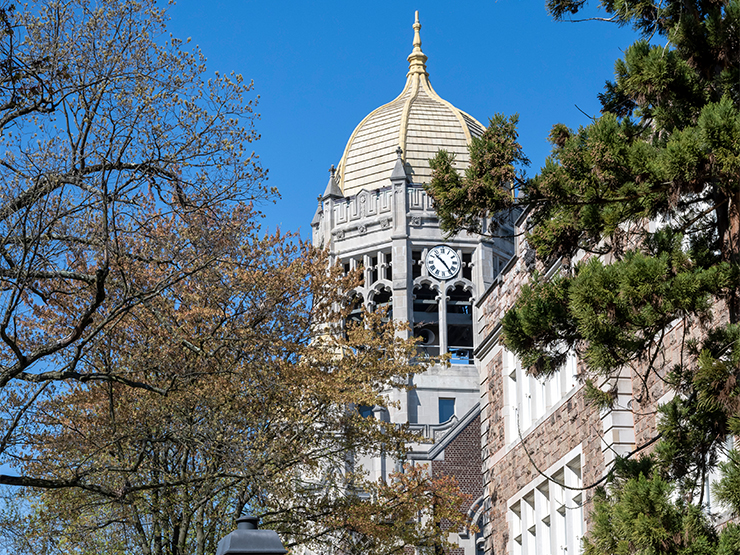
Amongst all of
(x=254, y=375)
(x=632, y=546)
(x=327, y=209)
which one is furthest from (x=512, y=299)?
(x=327, y=209)

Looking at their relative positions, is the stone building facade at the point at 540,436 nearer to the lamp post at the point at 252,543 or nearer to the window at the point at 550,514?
the window at the point at 550,514

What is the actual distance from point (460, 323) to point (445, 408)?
4.81 m

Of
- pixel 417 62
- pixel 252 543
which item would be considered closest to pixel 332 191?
pixel 417 62

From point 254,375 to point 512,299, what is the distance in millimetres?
7237

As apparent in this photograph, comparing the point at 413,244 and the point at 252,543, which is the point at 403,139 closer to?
the point at 413,244

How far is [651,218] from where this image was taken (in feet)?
40.0

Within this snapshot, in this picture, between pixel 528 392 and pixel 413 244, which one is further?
pixel 413 244

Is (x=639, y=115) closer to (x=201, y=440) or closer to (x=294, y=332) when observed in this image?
(x=201, y=440)

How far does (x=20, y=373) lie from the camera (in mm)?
15336

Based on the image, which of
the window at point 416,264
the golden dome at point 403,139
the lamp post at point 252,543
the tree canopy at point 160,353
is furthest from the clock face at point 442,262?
the lamp post at point 252,543

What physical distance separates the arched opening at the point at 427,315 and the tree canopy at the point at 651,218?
46356 mm

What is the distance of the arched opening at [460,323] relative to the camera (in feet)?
198

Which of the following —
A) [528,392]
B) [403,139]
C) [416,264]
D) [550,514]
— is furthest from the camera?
[403,139]

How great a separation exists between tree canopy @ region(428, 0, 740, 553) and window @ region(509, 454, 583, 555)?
7.98 meters
